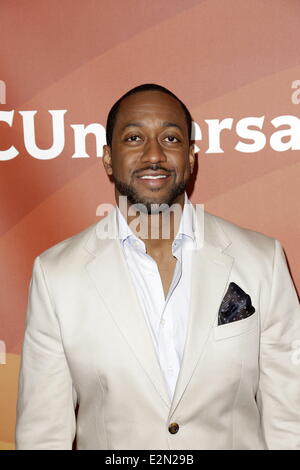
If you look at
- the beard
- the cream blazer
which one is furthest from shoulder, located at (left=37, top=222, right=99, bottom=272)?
the beard

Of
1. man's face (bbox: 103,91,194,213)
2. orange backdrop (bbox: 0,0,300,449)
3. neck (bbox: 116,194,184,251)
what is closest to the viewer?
man's face (bbox: 103,91,194,213)

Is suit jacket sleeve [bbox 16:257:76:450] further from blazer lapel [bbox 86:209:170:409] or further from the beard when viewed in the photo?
the beard

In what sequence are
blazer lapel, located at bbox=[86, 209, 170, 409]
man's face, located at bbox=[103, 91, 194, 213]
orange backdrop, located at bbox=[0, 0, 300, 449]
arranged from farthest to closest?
orange backdrop, located at bbox=[0, 0, 300, 449]
man's face, located at bbox=[103, 91, 194, 213]
blazer lapel, located at bbox=[86, 209, 170, 409]

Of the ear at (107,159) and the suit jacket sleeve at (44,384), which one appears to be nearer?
the suit jacket sleeve at (44,384)

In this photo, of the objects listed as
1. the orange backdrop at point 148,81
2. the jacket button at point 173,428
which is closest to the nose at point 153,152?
the orange backdrop at point 148,81

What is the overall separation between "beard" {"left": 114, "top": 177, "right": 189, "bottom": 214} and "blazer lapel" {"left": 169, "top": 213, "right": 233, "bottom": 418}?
20cm

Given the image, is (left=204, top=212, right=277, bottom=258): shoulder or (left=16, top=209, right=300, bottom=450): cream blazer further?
(left=204, top=212, right=277, bottom=258): shoulder

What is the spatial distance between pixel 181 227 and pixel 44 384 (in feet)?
2.50

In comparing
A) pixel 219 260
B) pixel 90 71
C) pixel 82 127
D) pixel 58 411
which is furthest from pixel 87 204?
pixel 58 411

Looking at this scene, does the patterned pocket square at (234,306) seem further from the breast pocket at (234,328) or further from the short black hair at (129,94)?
the short black hair at (129,94)

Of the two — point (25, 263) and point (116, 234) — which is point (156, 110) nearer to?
point (116, 234)

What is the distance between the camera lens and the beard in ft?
6.75

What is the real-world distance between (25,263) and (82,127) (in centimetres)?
65

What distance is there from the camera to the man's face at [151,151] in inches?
80.1
